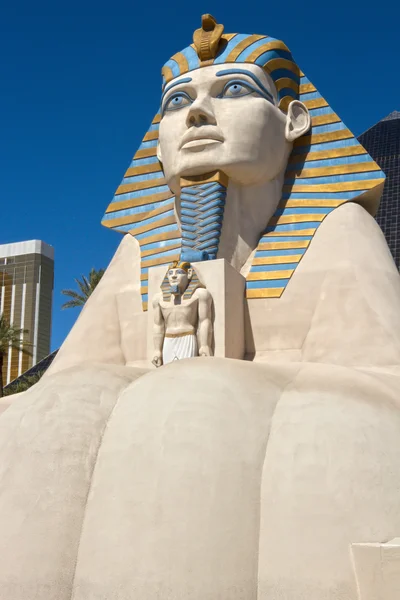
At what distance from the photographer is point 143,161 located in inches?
406

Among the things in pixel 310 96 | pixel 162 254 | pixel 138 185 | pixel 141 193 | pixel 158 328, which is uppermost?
pixel 310 96

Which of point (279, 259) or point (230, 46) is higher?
point (230, 46)

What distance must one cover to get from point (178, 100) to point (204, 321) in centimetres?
260

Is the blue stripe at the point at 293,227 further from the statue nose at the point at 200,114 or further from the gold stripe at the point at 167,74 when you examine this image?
the gold stripe at the point at 167,74

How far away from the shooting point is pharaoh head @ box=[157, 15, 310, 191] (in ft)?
29.1

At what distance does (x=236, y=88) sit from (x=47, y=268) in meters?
47.3

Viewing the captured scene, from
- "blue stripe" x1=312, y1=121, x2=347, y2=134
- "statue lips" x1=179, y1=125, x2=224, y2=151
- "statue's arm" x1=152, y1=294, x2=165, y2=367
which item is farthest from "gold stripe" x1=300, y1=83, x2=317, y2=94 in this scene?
"statue's arm" x1=152, y1=294, x2=165, y2=367

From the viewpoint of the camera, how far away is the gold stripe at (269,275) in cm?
873

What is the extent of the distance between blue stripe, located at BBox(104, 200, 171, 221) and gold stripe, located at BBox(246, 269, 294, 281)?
5.15 feet

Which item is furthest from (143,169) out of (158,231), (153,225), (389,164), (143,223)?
(389,164)

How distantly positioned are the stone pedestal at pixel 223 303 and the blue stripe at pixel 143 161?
1.96m

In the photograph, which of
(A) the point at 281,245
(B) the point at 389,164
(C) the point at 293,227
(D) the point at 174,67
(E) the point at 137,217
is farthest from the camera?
(B) the point at 389,164

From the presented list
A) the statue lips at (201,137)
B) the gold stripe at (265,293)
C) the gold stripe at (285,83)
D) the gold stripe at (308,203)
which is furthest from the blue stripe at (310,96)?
the gold stripe at (265,293)

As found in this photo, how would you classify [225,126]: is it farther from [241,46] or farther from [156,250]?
[156,250]
